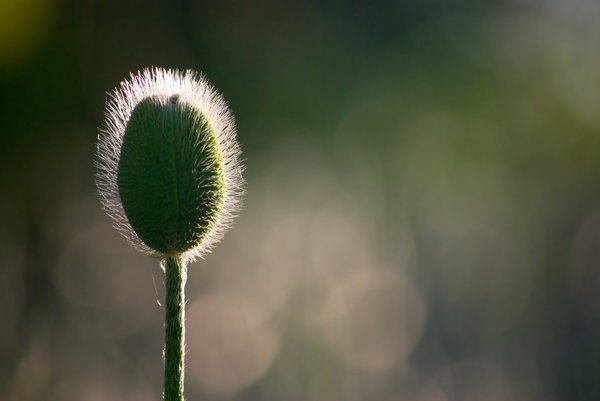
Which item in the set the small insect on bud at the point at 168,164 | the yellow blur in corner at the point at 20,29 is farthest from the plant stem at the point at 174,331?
the yellow blur in corner at the point at 20,29

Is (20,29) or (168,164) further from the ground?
(20,29)

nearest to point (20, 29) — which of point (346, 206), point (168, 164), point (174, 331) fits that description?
point (346, 206)

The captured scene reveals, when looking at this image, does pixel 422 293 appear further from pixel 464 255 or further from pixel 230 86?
pixel 230 86

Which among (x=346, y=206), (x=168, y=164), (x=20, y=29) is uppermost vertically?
(x=20, y=29)

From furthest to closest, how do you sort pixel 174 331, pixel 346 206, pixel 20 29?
pixel 346 206
pixel 20 29
pixel 174 331

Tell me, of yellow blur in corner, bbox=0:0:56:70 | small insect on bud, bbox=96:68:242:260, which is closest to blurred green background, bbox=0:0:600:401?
yellow blur in corner, bbox=0:0:56:70

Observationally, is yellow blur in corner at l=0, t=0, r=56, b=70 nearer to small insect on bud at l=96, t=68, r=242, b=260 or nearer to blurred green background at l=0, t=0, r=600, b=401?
blurred green background at l=0, t=0, r=600, b=401

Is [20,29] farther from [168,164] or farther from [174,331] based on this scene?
[174,331]

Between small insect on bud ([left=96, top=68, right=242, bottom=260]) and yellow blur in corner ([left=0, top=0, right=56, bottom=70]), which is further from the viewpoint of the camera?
yellow blur in corner ([left=0, top=0, right=56, bottom=70])
